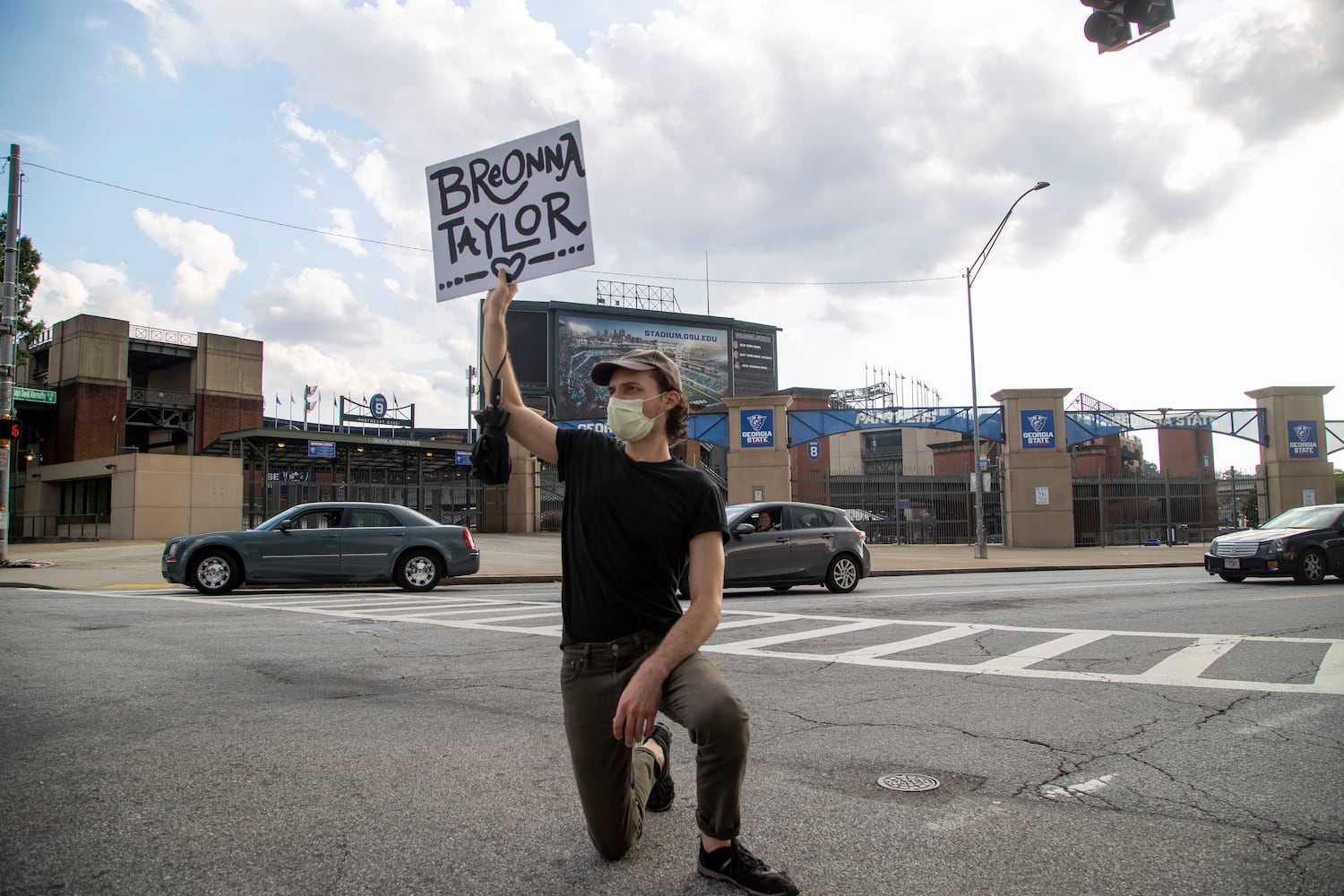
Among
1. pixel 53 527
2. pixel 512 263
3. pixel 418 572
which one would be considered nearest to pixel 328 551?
pixel 418 572

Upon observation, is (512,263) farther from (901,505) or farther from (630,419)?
(901,505)

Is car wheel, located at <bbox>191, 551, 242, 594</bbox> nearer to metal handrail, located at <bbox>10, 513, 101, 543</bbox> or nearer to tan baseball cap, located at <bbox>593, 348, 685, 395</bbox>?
tan baseball cap, located at <bbox>593, 348, 685, 395</bbox>

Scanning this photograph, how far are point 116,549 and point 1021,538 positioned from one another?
3002 centimetres

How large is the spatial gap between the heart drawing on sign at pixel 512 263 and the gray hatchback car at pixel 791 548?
9.21 metres

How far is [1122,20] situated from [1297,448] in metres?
33.2

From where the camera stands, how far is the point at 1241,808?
377cm

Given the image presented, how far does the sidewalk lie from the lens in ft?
58.0

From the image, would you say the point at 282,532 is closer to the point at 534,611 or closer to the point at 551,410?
the point at 534,611

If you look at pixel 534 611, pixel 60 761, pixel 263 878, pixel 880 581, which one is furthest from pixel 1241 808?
pixel 880 581

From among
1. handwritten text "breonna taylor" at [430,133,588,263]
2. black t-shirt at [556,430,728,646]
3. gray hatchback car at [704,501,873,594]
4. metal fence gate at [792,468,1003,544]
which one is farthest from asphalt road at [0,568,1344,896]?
metal fence gate at [792,468,1003,544]

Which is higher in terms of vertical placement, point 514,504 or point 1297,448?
point 1297,448

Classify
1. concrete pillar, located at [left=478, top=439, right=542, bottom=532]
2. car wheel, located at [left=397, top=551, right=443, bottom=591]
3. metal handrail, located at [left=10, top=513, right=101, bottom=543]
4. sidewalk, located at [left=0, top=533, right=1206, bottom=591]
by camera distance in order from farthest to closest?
1. concrete pillar, located at [left=478, top=439, right=542, bottom=532]
2. metal handrail, located at [left=10, top=513, right=101, bottom=543]
3. sidewalk, located at [left=0, top=533, right=1206, bottom=591]
4. car wheel, located at [left=397, top=551, right=443, bottom=591]

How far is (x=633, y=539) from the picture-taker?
10.1 feet

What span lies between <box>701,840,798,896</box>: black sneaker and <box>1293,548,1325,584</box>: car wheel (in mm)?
15440
